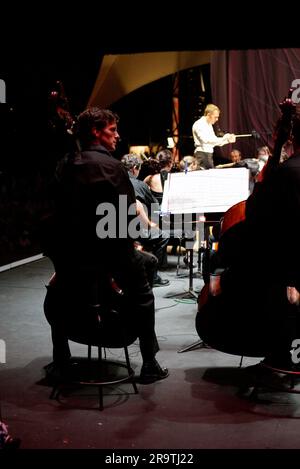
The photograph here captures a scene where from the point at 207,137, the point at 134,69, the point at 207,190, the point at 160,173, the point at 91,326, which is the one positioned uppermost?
the point at 134,69

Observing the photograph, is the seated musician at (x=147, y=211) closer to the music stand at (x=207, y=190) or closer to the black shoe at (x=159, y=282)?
the black shoe at (x=159, y=282)

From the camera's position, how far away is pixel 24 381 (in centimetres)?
395

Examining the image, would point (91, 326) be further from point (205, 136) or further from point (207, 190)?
point (205, 136)

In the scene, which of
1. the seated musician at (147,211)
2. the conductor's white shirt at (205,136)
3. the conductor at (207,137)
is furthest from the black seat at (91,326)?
the conductor's white shirt at (205,136)

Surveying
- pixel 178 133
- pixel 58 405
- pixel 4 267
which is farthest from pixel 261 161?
pixel 58 405

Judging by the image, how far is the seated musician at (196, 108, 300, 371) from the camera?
3395 millimetres

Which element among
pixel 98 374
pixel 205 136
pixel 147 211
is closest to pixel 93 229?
pixel 98 374

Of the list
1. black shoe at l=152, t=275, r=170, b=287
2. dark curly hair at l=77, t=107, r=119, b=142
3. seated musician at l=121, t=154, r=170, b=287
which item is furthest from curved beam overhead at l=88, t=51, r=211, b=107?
dark curly hair at l=77, t=107, r=119, b=142

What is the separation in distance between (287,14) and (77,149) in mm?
1437

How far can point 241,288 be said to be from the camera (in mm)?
3543

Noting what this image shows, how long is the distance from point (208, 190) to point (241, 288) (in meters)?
1.66

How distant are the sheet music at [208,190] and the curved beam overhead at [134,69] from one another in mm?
6840

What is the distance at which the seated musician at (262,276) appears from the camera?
11.1 feet

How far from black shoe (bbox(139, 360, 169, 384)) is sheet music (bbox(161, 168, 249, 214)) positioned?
1.55 m
